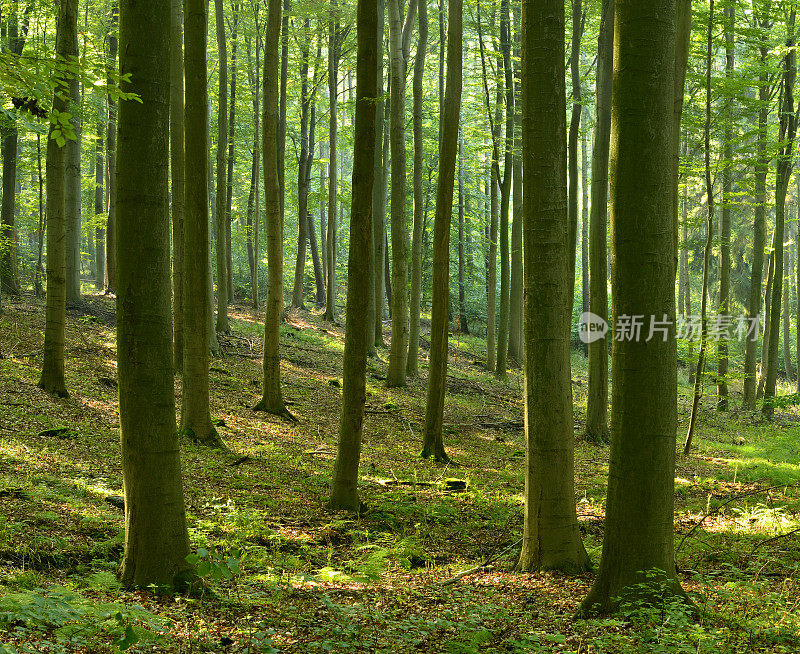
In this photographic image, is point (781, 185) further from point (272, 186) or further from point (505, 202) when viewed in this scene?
point (272, 186)

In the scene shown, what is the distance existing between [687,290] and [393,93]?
21.2m

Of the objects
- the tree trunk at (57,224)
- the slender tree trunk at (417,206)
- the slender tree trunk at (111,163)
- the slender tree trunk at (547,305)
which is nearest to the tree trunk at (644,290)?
the slender tree trunk at (547,305)

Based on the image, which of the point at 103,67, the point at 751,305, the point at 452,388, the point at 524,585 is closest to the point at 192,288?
the point at 103,67

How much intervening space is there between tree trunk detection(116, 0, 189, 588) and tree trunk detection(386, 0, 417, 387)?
32.5 ft

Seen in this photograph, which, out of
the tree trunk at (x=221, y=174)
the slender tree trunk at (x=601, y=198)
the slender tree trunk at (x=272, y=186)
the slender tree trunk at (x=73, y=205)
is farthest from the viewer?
the tree trunk at (x=221, y=174)

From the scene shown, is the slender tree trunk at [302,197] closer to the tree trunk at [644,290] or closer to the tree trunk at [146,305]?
the tree trunk at [146,305]

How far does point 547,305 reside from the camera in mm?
4984

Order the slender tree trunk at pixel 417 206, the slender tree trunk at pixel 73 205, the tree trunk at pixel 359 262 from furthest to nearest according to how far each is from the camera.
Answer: the slender tree trunk at pixel 417 206 < the slender tree trunk at pixel 73 205 < the tree trunk at pixel 359 262

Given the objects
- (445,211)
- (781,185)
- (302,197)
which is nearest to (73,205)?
(445,211)

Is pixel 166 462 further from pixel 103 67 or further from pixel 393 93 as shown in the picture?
pixel 393 93

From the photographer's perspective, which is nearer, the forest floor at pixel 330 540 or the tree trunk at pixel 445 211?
the forest floor at pixel 330 540

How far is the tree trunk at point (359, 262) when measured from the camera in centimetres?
639

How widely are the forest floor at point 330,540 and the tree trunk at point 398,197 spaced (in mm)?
1747

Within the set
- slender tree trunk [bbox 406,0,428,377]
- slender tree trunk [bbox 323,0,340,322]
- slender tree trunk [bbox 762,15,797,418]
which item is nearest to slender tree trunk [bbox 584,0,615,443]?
slender tree trunk [bbox 406,0,428,377]
